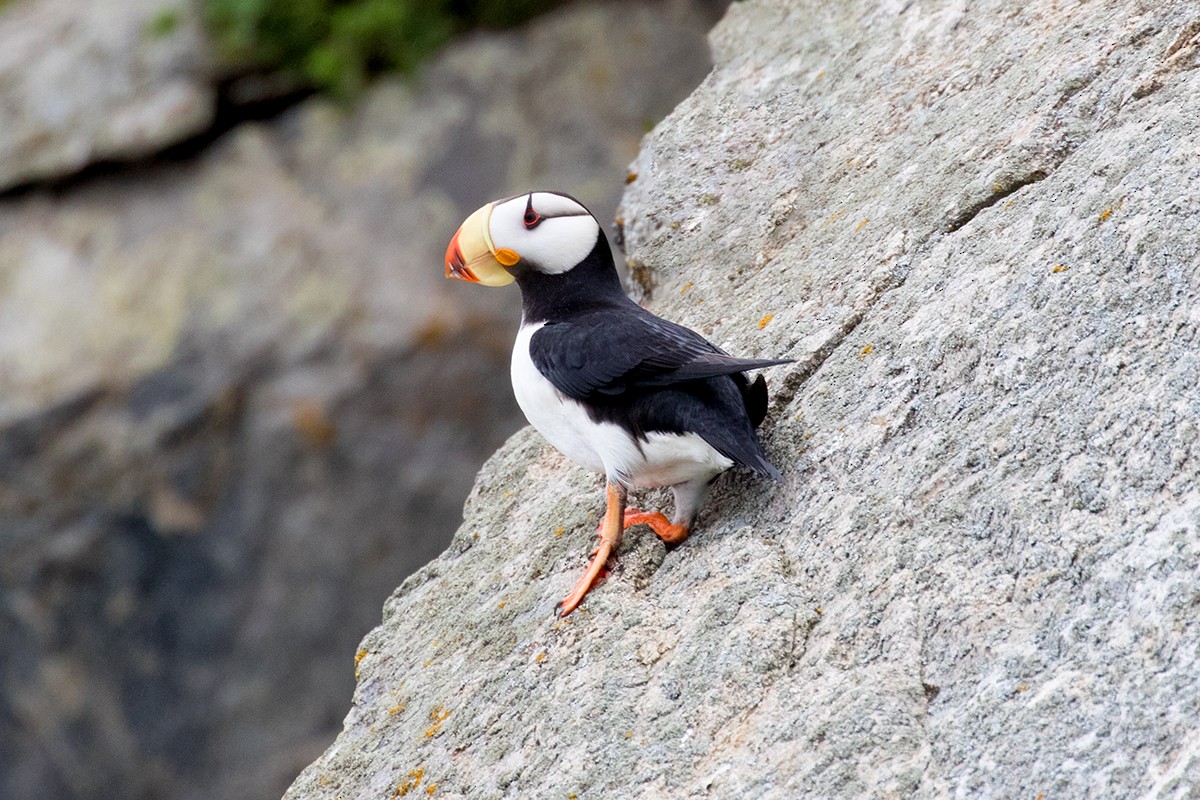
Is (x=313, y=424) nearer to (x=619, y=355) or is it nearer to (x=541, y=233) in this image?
(x=541, y=233)

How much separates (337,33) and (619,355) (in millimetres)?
8152

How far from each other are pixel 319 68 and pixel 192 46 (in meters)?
1.09

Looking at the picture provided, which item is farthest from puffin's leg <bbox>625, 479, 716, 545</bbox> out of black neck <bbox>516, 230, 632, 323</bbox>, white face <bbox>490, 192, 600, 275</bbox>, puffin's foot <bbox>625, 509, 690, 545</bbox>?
white face <bbox>490, 192, 600, 275</bbox>

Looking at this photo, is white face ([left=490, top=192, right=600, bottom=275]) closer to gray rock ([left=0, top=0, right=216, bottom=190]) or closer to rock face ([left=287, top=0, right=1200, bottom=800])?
rock face ([left=287, top=0, right=1200, bottom=800])

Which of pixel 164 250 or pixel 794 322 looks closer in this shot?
pixel 794 322

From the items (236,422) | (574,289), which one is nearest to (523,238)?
(574,289)

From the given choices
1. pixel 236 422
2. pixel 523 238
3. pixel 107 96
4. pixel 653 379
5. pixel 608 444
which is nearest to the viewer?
pixel 653 379

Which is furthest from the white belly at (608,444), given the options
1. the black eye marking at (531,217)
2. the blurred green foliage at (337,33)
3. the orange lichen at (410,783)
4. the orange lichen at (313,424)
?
the blurred green foliage at (337,33)

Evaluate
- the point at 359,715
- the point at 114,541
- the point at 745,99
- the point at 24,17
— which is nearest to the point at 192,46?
the point at 24,17

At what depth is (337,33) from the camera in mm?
10930

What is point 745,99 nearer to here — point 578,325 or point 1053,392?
point 578,325

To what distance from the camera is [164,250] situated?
36.9 ft

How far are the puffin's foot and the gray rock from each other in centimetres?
847

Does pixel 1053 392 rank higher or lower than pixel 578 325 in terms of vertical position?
lower
